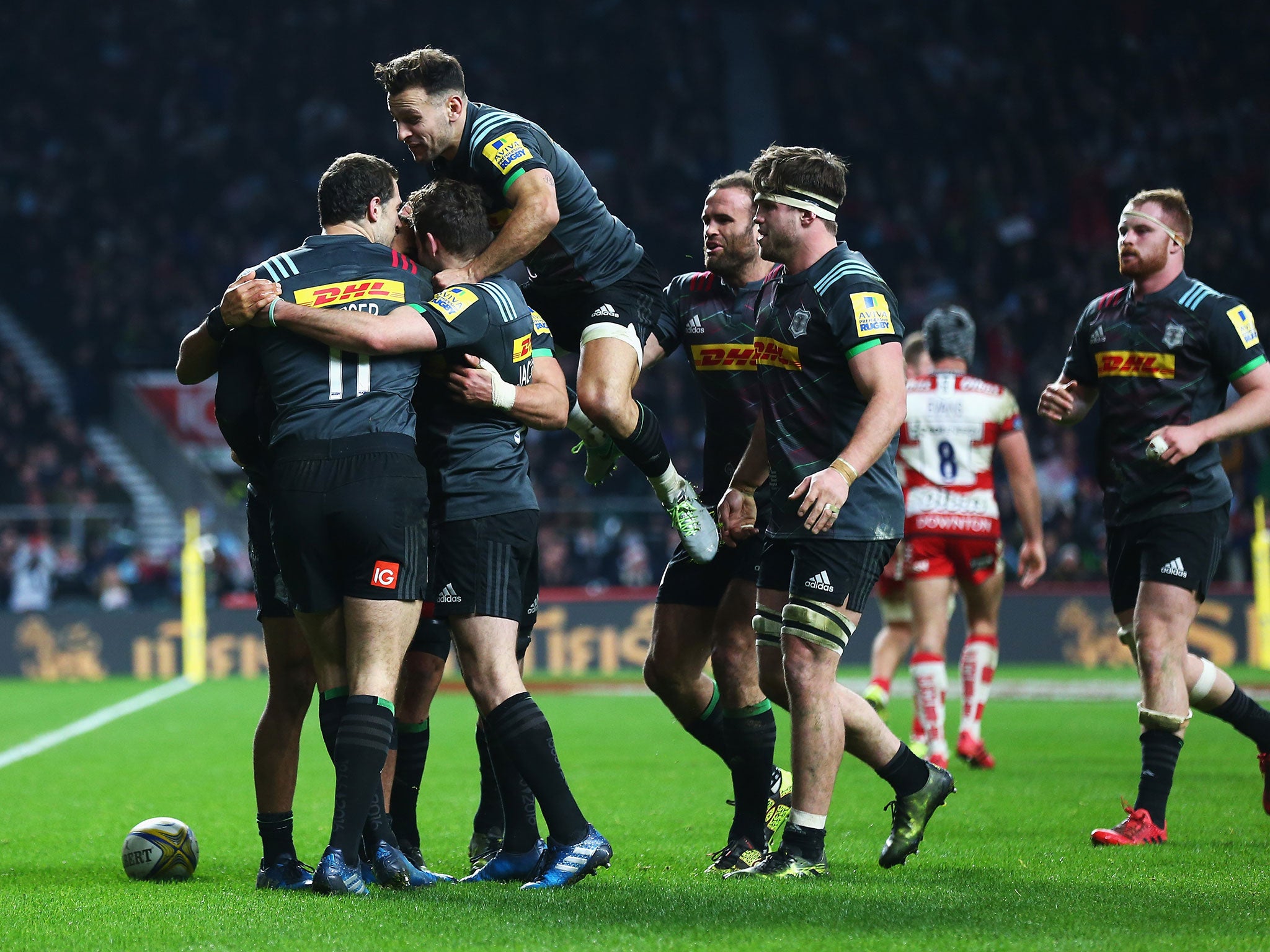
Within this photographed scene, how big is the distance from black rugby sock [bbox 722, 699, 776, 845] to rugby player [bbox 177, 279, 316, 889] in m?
1.56

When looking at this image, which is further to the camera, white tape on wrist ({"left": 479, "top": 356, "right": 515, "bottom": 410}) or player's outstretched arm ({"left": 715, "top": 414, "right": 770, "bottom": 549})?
player's outstretched arm ({"left": 715, "top": 414, "right": 770, "bottom": 549})

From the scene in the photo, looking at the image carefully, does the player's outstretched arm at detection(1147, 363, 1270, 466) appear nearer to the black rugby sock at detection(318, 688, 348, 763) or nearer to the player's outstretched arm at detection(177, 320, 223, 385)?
the black rugby sock at detection(318, 688, 348, 763)

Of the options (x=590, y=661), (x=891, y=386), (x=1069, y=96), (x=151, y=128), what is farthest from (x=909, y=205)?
(x=891, y=386)

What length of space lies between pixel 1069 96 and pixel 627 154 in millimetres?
7987

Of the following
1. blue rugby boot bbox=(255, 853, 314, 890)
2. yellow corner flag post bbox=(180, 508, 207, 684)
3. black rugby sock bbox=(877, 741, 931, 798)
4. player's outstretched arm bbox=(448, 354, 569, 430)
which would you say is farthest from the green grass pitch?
yellow corner flag post bbox=(180, 508, 207, 684)

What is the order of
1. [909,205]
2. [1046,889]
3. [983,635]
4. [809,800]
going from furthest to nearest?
[909,205]
[983,635]
[809,800]
[1046,889]

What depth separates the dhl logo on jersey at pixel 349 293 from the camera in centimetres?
475

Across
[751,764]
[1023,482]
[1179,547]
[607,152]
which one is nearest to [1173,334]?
[1179,547]

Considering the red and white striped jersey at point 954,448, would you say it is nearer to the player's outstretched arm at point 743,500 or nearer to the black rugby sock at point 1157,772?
the black rugby sock at point 1157,772

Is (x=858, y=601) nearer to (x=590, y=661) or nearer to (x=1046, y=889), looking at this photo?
(x=1046, y=889)

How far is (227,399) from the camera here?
4.93 m

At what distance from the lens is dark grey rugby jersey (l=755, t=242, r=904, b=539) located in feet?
15.9

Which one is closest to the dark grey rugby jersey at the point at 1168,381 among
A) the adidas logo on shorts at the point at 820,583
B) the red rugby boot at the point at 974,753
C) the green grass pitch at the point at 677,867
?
the green grass pitch at the point at 677,867

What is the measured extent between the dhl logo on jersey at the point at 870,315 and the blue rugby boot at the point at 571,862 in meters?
1.85
